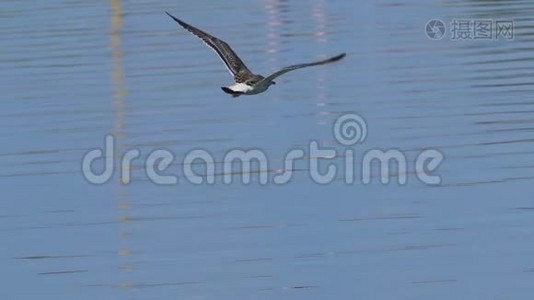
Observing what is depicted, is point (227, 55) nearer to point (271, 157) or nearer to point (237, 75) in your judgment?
point (237, 75)

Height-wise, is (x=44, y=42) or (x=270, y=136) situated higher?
(x=270, y=136)

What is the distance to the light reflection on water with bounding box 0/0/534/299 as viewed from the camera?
1602cm

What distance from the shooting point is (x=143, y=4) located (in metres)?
42.4

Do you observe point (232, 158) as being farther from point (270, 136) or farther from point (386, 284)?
point (386, 284)

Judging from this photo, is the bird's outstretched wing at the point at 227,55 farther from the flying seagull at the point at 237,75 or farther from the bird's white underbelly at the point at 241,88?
the bird's white underbelly at the point at 241,88

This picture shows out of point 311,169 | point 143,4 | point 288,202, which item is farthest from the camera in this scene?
point 143,4

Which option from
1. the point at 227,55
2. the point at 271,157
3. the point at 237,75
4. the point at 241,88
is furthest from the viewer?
the point at 271,157

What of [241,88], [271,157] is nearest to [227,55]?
[241,88]

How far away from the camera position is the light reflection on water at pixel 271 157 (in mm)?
16016

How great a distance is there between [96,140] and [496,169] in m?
5.45

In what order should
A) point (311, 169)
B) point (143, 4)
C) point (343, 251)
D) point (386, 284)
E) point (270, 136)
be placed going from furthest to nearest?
point (143, 4) < point (270, 136) < point (311, 169) < point (343, 251) < point (386, 284)

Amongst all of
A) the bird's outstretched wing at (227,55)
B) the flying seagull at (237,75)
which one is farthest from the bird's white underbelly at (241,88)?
the bird's outstretched wing at (227,55)

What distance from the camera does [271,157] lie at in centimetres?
2112

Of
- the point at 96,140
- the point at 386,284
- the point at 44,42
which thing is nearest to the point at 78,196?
the point at 96,140
